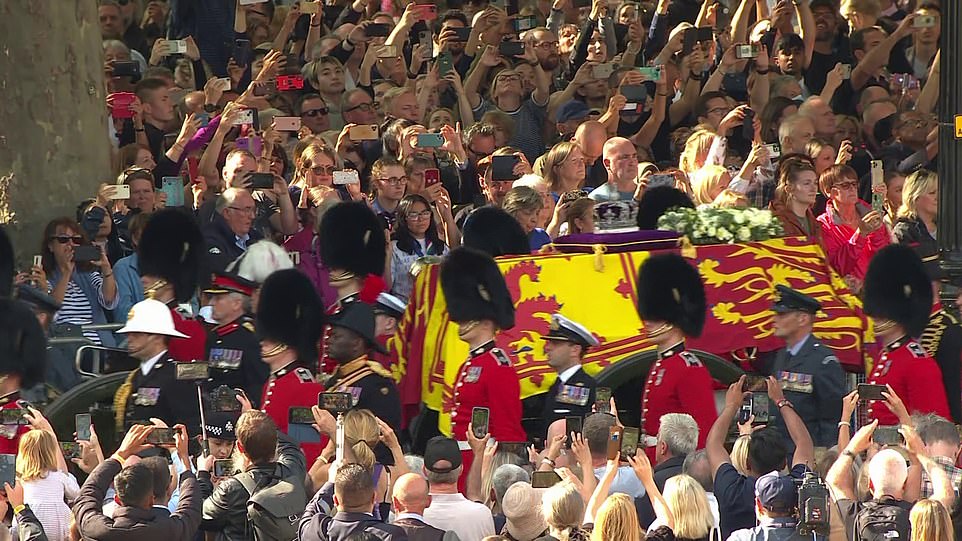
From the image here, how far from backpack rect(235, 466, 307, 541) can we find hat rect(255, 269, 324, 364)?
5.89 ft

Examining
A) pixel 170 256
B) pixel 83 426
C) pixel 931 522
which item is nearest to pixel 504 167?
pixel 170 256

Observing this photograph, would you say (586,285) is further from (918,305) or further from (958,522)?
(958,522)

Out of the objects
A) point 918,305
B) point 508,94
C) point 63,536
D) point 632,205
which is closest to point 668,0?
point 508,94

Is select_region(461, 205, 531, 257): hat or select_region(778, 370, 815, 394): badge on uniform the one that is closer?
select_region(778, 370, 815, 394): badge on uniform

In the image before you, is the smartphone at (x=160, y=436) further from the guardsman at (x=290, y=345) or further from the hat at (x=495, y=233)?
the hat at (x=495, y=233)

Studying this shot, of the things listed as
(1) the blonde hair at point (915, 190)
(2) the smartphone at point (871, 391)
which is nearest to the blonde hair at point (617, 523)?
(2) the smartphone at point (871, 391)

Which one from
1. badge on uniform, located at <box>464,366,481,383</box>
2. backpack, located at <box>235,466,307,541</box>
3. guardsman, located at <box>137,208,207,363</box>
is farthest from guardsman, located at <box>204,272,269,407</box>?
backpack, located at <box>235,466,307,541</box>

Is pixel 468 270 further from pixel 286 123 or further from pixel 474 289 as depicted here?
pixel 286 123

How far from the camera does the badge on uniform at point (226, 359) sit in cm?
1263

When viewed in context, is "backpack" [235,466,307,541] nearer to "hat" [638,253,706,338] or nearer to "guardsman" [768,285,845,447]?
"hat" [638,253,706,338]

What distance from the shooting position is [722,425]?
37.6ft

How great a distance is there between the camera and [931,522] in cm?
967

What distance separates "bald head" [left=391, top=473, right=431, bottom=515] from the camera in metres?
10.2

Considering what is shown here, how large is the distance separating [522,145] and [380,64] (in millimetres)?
1344
